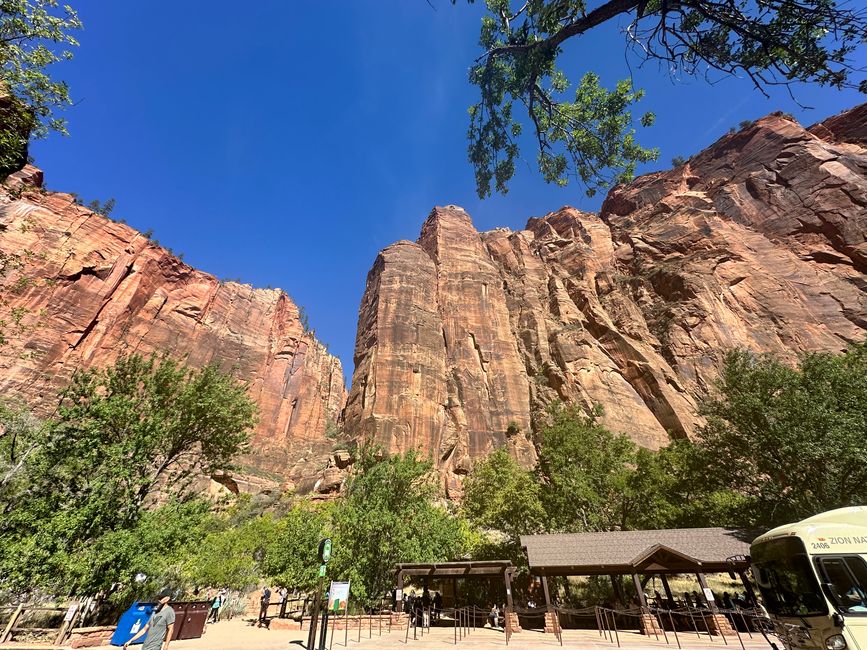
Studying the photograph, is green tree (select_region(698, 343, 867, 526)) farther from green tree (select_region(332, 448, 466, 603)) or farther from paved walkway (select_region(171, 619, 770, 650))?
green tree (select_region(332, 448, 466, 603))

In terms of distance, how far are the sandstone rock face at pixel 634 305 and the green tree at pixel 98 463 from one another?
109ft

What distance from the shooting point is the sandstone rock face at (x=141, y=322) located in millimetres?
53250

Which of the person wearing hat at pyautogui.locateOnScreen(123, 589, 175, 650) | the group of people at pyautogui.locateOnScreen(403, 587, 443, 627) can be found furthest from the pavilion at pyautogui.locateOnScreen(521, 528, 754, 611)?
the person wearing hat at pyautogui.locateOnScreen(123, 589, 175, 650)

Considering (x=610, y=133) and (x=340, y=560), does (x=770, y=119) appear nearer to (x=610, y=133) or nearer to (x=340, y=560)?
(x=610, y=133)

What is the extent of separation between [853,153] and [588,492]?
78747 mm

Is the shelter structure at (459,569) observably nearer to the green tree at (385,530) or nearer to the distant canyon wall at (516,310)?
the green tree at (385,530)

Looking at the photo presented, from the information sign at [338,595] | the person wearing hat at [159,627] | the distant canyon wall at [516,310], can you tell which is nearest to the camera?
the person wearing hat at [159,627]

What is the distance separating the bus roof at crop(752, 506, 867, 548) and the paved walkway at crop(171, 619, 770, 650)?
26.7ft

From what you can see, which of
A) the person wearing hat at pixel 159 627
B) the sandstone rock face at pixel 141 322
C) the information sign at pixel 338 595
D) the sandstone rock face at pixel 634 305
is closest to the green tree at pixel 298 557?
the information sign at pixel 338 595

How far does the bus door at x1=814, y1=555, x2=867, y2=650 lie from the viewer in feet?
22.0

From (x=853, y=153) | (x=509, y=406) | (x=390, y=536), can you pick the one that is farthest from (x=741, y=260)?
Answer: (x=390, y=536)

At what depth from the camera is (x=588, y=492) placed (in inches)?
1220

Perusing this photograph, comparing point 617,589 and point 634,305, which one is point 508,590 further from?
point 634,305

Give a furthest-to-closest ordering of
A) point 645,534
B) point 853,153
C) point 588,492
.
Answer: point 853,153, point 588,492, point 645,534
